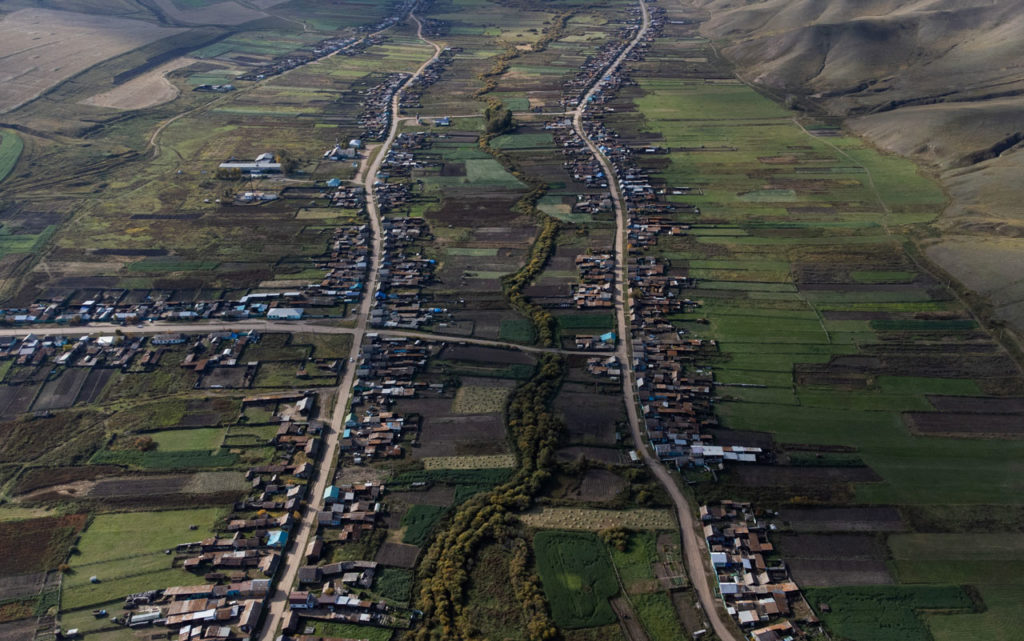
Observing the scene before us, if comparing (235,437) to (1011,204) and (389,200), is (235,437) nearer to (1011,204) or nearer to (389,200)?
(389,200)

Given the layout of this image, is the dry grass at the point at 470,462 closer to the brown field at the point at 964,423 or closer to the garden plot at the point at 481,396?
the garden plot at the point at 481,396

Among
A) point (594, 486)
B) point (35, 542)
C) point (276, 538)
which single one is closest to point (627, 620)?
point (594, 486)

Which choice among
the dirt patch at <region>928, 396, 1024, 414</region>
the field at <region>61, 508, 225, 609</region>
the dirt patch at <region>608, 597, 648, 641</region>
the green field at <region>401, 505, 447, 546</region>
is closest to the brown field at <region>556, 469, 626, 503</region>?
the dirt patch at <region>608, 597, 648, 641</region>

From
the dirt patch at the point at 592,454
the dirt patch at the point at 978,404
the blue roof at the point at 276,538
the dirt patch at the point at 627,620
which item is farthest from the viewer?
the dirt patch at the point at 978,404

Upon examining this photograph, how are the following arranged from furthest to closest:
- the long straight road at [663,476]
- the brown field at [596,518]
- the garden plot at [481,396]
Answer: the garden plot at [481,396], the brown field at [596,518], the long straight road at [663,476]

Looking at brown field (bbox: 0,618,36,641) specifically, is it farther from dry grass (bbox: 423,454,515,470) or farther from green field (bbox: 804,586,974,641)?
green field (bbox: 804,586,974,641)

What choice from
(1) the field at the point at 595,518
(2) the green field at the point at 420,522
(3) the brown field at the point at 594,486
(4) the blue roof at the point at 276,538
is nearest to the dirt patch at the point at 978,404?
(1) the field at the point at 595,518

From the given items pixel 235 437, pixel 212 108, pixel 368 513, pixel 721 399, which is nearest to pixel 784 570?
pixel 721 399

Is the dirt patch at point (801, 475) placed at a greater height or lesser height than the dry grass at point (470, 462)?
greater
